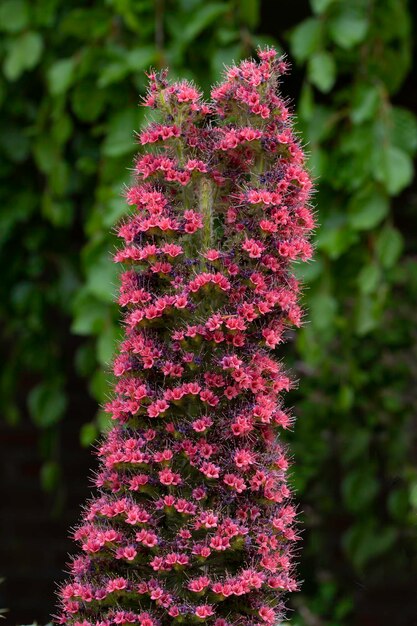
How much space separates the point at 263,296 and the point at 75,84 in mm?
1836

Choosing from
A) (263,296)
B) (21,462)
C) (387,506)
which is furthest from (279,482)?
(21,462)

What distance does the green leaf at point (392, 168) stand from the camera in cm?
255

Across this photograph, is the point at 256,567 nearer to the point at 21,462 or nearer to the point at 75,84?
the point at 75,84

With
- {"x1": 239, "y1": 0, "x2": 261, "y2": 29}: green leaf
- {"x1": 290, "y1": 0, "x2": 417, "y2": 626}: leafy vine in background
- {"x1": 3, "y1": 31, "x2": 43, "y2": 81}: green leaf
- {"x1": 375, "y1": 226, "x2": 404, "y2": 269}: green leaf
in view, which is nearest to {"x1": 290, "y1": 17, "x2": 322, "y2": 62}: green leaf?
{"x1": 290, "y1": 0, "x2": 417, "y2": 626}: leafy vine in background

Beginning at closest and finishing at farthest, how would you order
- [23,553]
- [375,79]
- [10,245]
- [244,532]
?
[244,532] → [375,79] → [10,245] → [23,553]

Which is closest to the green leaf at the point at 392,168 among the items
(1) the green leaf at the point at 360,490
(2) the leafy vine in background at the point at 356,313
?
(2) the leafy vine in background at the point at 356,313

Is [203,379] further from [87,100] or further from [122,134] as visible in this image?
[87,100]

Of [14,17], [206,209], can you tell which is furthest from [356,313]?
[206,209]

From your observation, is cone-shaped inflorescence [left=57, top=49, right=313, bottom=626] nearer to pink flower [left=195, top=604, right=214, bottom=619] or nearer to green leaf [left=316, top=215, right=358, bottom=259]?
pink flower [left=195, top=604, right=214, bottom=619]

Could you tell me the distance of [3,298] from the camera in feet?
11.5

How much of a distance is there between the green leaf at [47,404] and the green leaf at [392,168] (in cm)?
127

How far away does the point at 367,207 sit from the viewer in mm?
2691

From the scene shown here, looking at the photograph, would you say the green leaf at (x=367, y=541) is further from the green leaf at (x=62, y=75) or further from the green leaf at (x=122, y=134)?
the green leaf at (x=62, y=75)

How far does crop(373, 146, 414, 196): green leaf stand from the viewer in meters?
2.55
